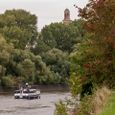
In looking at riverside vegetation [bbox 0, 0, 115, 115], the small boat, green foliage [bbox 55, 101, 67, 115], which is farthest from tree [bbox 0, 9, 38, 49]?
green foliage [bbox 55, 101, 67, 115]

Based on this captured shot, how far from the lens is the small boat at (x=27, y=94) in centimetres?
7547

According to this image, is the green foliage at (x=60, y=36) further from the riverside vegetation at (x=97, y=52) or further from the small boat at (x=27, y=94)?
the riverside vegetation at (x=97, y=52)

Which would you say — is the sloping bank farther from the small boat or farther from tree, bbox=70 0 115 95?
the small boat

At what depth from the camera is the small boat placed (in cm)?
7547

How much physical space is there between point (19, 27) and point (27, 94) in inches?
1051

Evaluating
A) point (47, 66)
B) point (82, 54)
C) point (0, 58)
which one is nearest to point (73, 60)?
point (82, 54)

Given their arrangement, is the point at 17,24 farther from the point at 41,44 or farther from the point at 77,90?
the point at 77,90

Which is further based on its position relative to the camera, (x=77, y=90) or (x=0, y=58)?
(x=0, y=58)

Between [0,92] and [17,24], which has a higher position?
[17,24]

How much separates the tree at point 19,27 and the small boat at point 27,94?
12.8 m

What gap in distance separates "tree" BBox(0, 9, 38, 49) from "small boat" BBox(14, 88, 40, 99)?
12.8 m

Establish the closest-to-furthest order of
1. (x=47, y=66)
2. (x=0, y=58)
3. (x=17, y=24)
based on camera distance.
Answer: (x=0, y=58) → (x=47, y=66) → (x=17, y=24)

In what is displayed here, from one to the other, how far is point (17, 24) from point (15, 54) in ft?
78.6

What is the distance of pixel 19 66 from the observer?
80500 millimetres
